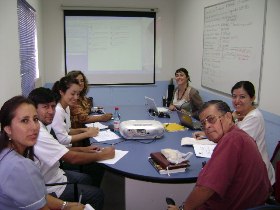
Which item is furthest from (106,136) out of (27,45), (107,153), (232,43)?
(232,43)

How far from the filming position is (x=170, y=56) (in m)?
5.67

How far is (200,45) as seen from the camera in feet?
14.9

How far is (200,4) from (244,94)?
8.31 ft

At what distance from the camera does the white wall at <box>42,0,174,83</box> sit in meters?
5.07

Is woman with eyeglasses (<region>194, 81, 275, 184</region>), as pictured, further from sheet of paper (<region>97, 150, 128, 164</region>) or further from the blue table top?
sheet of paper (<region>97, 150, 128, 164</region>)

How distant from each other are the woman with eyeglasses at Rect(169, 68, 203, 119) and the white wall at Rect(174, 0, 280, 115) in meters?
0.43

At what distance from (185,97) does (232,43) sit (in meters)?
0.97

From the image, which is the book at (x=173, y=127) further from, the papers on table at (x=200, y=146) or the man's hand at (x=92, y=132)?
the man's hand at (x=92, y=132)

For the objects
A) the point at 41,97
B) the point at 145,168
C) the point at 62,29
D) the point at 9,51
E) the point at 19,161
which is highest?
the point at 62,29

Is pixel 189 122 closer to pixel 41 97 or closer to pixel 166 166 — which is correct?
pixel 166 166

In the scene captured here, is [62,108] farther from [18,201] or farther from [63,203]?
[18,201]

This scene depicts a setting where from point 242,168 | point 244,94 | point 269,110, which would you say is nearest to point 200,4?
point 269,110

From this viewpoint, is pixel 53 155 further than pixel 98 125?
No

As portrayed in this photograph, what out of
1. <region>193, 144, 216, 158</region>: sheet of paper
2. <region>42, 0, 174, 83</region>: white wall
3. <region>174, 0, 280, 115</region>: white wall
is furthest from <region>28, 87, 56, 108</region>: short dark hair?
<region>42, 0, 174, 83</region>: white wall
